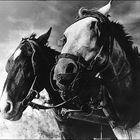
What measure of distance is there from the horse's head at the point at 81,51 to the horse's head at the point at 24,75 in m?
0.70

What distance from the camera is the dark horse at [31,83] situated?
273 centimetres

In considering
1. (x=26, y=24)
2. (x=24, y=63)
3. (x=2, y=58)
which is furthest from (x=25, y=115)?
(x=24, y=63)

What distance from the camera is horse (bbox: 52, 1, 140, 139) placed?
199cm

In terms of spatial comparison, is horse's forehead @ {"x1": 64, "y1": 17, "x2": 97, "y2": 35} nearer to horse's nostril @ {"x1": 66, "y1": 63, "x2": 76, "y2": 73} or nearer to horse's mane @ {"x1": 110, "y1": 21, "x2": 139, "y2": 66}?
horse's mane @ {"x1": 110, "y1": 21, "x2": 139, "y2": 66}

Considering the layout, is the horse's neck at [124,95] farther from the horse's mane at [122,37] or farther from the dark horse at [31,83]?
the dark horse at [31,83]

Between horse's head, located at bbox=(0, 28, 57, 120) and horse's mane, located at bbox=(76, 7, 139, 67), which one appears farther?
horse's head, located at bbox=(0, 28, 57, 120)

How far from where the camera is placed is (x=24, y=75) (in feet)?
9.20

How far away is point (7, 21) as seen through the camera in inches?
149

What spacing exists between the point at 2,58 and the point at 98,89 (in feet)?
5.73

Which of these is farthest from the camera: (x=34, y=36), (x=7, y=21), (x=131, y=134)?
(x=7, y=21)

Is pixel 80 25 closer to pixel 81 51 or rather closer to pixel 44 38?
pixel 81 51

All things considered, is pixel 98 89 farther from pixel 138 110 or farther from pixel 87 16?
pixel 87 16

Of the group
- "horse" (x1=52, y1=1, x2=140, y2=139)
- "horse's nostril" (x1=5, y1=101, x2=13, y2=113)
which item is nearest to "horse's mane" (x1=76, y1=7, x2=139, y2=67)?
"horse" (x1=52, y1=1, x2=140, y2=139)

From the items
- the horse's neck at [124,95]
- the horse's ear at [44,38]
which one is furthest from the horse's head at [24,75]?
the horse's neck at [124,95]
